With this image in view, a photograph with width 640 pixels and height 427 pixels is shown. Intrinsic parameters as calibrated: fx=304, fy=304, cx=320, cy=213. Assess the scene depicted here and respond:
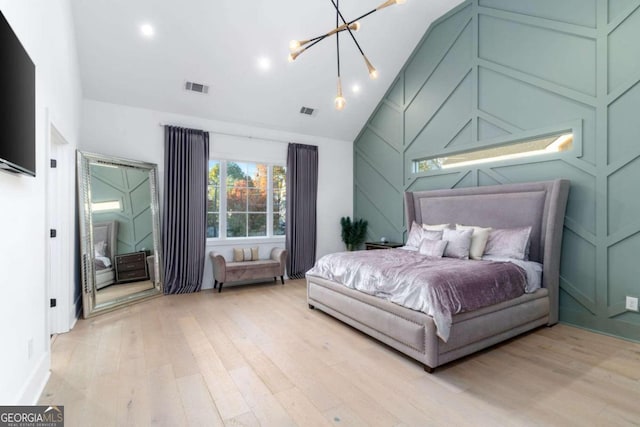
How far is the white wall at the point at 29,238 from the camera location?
1689mm

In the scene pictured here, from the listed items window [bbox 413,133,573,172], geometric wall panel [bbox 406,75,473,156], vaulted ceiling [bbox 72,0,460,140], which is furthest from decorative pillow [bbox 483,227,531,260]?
vaulted ceiling [bbox 72,0,460,140]

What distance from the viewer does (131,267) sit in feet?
14.1

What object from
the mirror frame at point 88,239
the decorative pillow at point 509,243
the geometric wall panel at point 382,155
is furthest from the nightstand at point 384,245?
the mirror frame at point 88,239

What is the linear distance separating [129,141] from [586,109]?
5.94 meters

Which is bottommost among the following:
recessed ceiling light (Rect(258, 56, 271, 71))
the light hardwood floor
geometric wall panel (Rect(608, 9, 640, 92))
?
the light hardwood floor

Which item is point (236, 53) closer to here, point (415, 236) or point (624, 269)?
point (415, 236)

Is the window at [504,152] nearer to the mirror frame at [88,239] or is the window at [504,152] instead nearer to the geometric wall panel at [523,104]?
the geometric wall panel at [523,104]

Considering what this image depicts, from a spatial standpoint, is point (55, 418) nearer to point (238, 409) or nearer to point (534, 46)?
point (238, 409)

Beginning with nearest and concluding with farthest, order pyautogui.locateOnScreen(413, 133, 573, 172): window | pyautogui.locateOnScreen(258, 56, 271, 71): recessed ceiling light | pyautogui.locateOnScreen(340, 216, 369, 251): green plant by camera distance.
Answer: pyautogui.locateOnScreen(413, 133, 573, 172): window < pyautogui.locateOnScreen(258, 56, 271, 71): recessed ceiling light < pyautogui.locateOnScreen(340, 216, 369, 251): green plant

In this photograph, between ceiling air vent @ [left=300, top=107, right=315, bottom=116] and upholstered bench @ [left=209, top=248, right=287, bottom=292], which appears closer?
upholstered bench @ [left=209, top=248, right=287, bottom=292]

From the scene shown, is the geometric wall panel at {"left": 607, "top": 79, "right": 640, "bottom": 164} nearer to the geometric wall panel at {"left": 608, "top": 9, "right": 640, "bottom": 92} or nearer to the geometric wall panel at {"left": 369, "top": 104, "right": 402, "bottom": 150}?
the geometric wall panel at {"left": 608, "top": 9, "right": 640, "bottom": 92}

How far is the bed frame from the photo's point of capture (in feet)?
8.22

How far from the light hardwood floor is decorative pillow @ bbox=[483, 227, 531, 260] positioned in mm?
859

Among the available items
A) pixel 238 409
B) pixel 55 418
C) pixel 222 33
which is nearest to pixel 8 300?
pixel 55 418
